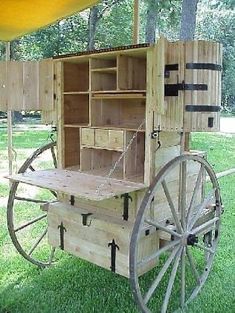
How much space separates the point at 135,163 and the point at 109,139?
0.91 ft

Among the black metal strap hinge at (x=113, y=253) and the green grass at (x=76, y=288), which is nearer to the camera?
the black metal strap hinge at (x=113, y=253)

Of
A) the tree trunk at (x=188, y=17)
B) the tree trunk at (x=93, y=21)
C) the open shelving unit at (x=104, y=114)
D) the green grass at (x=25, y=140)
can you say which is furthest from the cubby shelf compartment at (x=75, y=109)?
the tree trunk at (x=93, y=21)

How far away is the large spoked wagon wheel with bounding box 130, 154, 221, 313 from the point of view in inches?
90.4

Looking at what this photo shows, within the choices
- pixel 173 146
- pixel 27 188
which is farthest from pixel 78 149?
pixel 27 188

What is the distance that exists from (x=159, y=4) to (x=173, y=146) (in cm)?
594

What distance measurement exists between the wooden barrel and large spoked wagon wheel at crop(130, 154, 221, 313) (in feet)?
0.73

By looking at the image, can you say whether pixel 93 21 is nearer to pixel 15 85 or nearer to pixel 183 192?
pixel 15 85

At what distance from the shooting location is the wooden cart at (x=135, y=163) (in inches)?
89.2

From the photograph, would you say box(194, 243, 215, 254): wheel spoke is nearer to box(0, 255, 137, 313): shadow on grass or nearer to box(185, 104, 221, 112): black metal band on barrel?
box(0, 255, 137, 313): shadow on grass

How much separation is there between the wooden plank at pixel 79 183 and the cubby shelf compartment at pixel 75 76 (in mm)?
660

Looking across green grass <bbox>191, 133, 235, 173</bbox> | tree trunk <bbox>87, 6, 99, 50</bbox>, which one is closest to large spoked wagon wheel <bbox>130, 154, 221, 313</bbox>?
green grass <bbox>191, 133, 235, 173</bbox>

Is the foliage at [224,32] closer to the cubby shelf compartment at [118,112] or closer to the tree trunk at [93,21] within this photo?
the tree trunk at [93,21]

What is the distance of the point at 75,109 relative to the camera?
3.03m

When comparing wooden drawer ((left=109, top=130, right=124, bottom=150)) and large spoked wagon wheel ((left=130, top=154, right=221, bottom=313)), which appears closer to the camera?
large spoked wagon wheel ((left=130, top=154, right=221, bottom=313))
